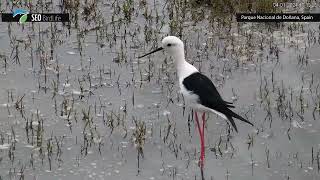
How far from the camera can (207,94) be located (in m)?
7.04

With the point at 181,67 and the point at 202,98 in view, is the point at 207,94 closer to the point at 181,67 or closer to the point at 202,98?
the point at 202,98

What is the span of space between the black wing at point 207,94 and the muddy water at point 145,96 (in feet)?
2.14

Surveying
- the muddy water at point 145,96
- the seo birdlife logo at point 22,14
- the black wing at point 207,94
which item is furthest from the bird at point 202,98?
the seo birdlife logo at point 22,14

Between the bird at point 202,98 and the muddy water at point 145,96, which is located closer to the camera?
the bird at point 202,98

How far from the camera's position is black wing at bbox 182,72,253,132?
6824mm

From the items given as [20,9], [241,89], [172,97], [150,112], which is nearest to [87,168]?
[150,112]

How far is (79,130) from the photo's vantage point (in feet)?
25.0

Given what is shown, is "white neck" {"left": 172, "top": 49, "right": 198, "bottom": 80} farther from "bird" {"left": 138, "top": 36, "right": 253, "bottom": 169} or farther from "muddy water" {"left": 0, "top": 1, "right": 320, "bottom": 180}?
"muddy water" {"left": 0, "top": 1, "right": 320, "bottom": 180}

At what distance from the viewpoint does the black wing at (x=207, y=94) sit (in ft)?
22.4

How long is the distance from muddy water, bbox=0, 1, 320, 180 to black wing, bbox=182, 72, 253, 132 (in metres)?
0.65

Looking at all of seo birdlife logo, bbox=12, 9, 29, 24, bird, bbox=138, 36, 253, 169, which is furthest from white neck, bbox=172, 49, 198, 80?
seo birdlife logo, bbox=12, 9, 29, 24

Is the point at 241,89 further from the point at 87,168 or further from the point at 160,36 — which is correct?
the point at 87,168

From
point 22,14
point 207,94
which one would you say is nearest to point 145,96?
point 207,94

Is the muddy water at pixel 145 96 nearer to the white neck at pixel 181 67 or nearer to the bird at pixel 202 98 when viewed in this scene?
the bird at pixel 202 98
